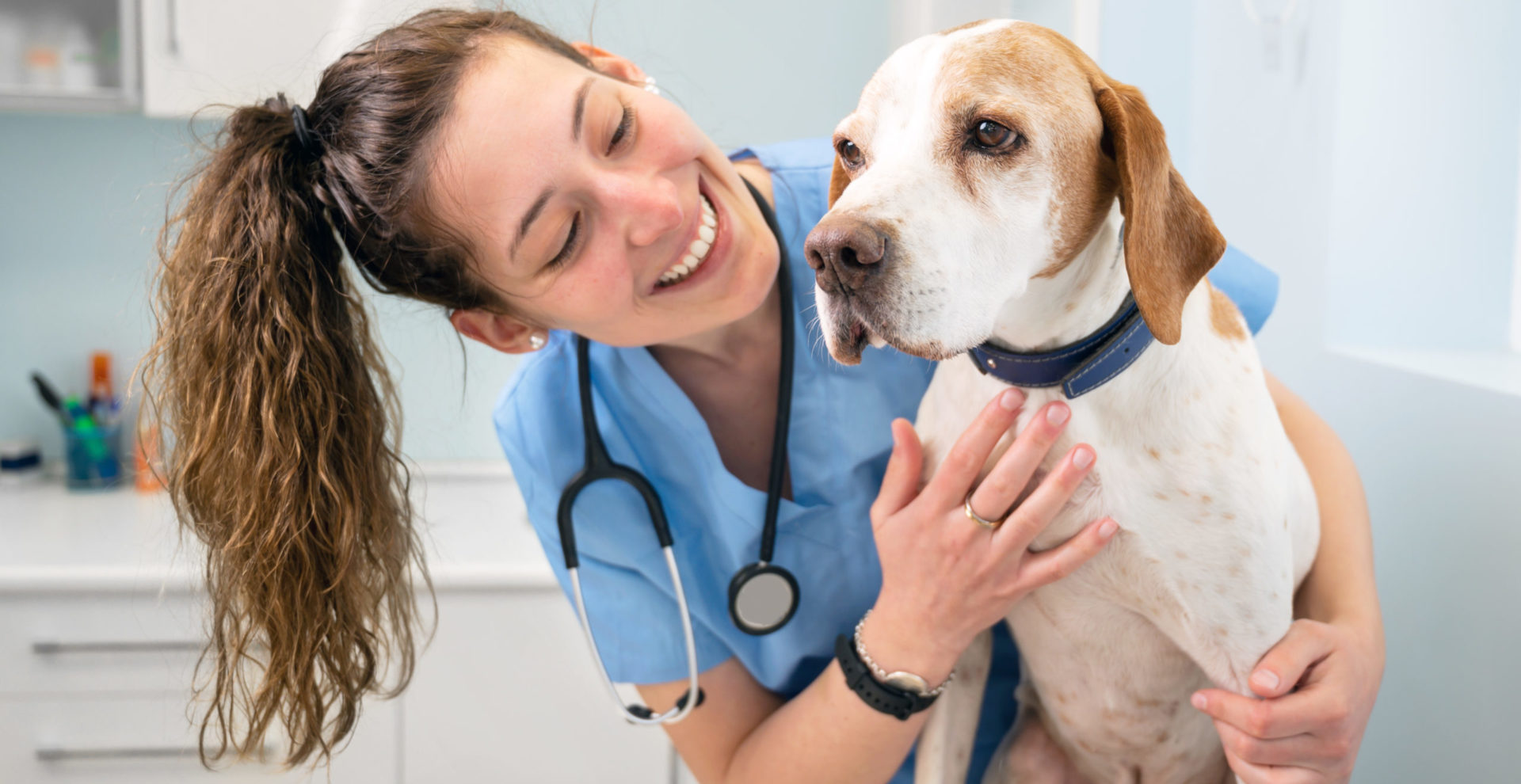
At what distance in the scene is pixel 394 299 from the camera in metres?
2.24

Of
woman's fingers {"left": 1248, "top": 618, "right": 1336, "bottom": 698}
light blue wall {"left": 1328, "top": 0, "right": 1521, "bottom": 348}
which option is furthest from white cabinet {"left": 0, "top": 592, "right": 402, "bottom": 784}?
light blue wall {"left": 1328, "top": 0, "right": 1521, "bottom": 348}

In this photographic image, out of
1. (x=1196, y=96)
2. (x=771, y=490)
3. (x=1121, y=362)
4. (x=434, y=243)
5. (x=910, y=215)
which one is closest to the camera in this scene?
(x=910, y=215)

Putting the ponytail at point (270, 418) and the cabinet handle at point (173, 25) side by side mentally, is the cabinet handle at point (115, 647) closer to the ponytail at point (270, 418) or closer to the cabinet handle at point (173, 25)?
the ponytail at point (270, 418)

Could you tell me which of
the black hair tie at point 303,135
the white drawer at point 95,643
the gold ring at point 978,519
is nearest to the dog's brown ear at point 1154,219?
the gold ring at point 978,519

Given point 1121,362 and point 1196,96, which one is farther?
point 1196,96

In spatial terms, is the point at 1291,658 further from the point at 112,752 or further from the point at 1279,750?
the point at 112,752

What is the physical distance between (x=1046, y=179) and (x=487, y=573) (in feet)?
4.31

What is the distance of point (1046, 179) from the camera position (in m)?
0.74

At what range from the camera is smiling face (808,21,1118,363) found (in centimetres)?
70

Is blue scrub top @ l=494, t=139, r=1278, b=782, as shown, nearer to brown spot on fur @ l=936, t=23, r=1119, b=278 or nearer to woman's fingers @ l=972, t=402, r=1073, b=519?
woman's fingers @ l=972, t=402, r=1073, b=519

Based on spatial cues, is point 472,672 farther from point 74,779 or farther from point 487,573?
point 74,779

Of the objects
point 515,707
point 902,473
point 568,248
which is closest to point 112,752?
point 515,707

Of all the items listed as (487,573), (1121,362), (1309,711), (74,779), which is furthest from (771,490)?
(74,779)

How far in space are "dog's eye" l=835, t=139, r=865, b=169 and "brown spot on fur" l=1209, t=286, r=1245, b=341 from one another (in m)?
0.35
